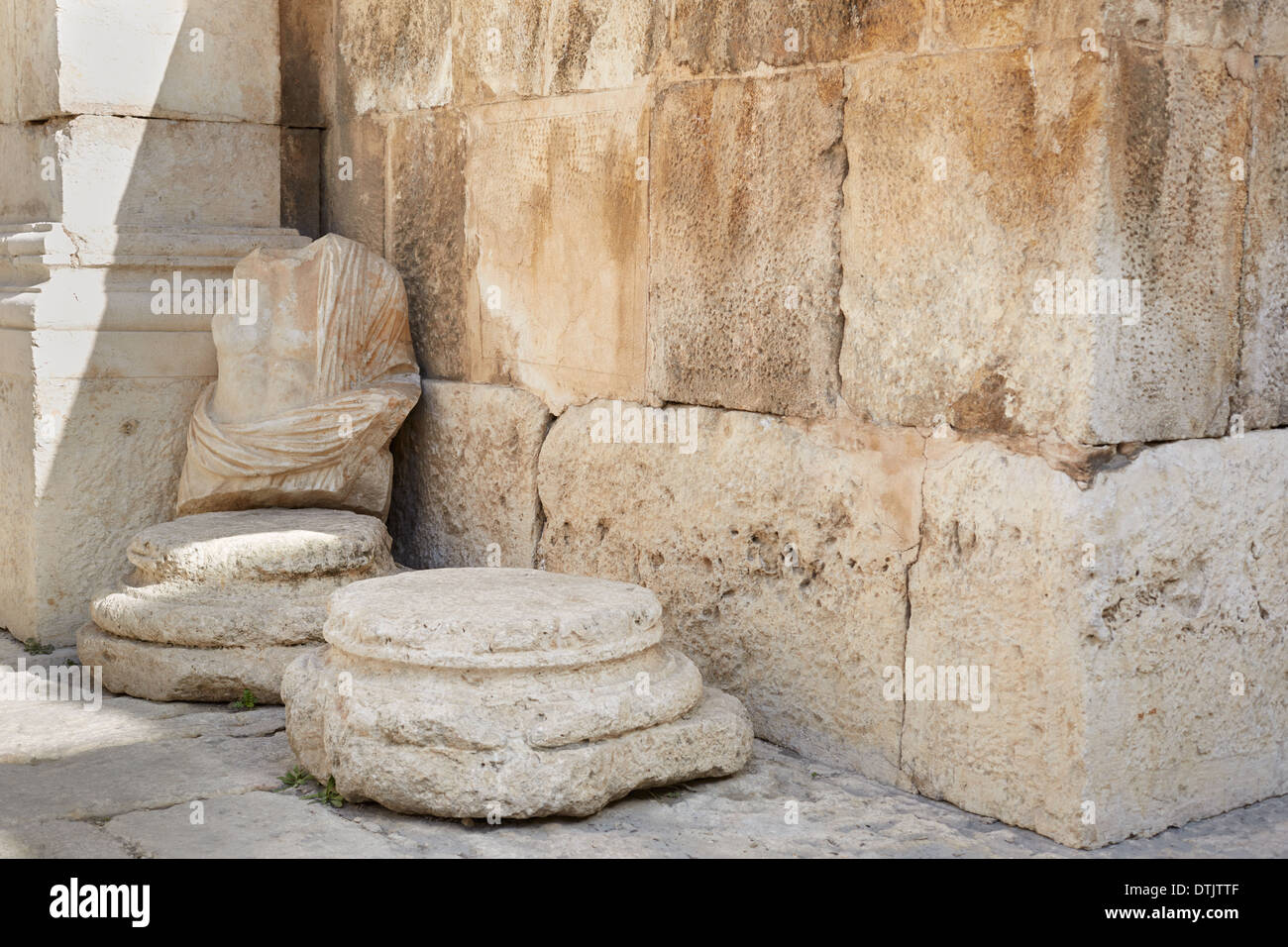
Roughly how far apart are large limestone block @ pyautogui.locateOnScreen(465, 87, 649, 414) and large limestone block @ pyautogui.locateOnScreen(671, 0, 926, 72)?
10.7 inches

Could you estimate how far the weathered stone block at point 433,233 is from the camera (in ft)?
16.0

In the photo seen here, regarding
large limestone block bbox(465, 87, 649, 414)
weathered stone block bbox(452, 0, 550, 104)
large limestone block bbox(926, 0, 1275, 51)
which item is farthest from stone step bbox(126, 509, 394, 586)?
large limestone block bbox(926, 0, 1275, 51)

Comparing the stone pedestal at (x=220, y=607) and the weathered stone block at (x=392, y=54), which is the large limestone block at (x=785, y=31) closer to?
the weathered stone block at (x=392, y=54)

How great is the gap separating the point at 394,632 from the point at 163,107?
2.56 meters

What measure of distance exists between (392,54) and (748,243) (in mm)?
1994

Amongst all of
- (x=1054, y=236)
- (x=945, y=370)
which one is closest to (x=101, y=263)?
(x=945, y=370)

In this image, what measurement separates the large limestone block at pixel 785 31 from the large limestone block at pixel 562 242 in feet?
0.89

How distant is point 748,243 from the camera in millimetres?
3775

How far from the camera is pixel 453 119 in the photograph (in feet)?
15.9

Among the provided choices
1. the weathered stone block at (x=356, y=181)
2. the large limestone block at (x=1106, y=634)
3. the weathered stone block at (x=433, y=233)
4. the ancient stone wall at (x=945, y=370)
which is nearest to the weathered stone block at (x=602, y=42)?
the ancient stone wall at (x=945, y=370)

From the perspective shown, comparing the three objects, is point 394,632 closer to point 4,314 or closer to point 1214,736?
point 1214,736

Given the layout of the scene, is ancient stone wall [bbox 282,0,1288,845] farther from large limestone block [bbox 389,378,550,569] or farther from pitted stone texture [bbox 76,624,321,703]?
pitted stone texture [bbox 76,624,321,703]

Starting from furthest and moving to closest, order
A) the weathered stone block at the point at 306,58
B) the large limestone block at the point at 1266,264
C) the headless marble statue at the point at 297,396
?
the weathered stone block at the point at 306,58 → the headless marble statue at the point at 297,396 → the large limestone block at the point at 1266,264

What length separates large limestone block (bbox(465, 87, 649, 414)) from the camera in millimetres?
4160
